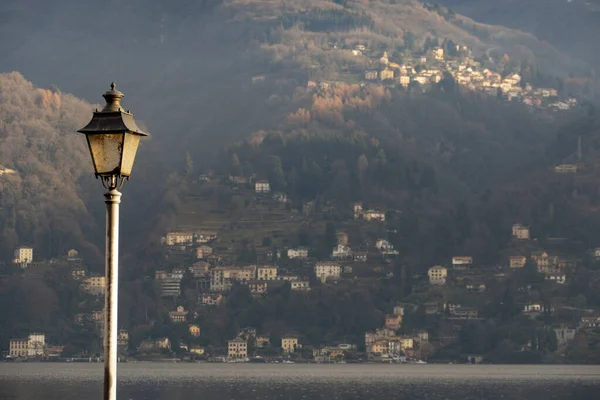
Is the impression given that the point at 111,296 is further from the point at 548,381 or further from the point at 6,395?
the point at 548,381

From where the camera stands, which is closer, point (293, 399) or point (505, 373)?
point (293, 399)

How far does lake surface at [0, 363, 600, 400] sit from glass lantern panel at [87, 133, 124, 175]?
343 feet

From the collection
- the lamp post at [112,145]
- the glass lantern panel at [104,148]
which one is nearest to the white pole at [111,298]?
the lamp post at [112,145]

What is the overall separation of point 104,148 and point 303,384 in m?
143

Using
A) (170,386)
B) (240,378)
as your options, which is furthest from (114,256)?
(240,378)

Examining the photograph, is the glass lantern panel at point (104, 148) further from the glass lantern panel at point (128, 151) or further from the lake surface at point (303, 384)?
the lake surface at point (303, 384)

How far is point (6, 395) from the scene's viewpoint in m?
122

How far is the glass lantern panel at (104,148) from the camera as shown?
13.2 meters

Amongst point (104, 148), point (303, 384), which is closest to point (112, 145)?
point (104, 148)

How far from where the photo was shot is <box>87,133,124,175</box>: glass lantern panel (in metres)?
13.2

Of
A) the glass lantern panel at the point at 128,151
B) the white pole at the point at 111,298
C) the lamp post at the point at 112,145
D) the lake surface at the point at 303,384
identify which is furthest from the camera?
the lake surface at the point at 303,384

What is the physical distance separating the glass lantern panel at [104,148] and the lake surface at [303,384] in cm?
10451

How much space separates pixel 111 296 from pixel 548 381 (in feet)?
507

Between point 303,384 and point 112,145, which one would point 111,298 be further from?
point 303,384
